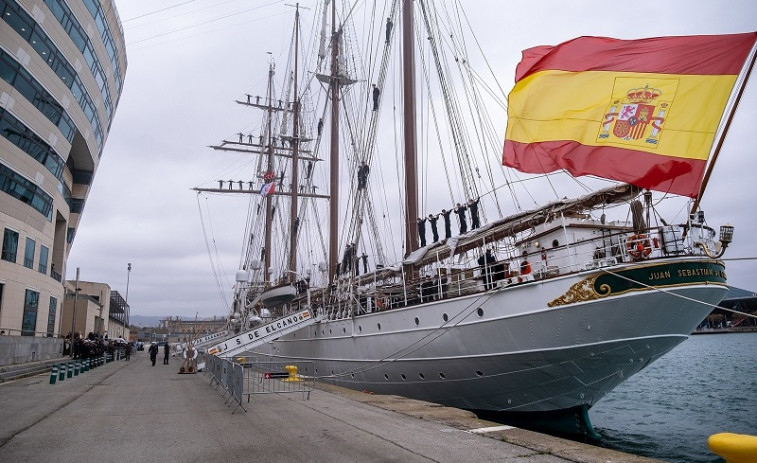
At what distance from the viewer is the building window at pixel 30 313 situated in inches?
1109

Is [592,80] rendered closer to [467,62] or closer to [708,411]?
[467,62]

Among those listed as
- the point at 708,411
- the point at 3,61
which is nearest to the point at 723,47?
the point at 708,411

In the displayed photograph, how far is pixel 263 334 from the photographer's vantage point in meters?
20.4

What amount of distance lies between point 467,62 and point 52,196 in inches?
1049

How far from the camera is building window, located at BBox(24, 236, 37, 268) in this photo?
2814 cm

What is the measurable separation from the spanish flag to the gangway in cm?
1300

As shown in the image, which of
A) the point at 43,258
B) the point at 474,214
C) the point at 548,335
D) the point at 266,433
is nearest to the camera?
the point at 266,433

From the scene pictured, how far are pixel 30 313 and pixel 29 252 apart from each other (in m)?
→ 3.55

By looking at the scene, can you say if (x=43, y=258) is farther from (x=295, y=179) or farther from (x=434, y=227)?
(x=434, y=227)

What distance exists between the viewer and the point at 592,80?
9820mm

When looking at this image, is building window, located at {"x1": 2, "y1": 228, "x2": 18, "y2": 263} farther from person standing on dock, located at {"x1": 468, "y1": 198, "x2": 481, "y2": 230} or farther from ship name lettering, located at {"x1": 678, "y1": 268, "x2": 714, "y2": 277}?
ship name lettering, located at {"x1": 678, "y1": 268, "x2": 714, "y2": 277}

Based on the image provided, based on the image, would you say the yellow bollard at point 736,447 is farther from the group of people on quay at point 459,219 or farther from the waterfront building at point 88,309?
the waterfront building at point 88,309

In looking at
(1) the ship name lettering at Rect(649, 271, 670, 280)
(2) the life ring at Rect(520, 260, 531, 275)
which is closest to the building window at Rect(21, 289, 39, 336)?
(2) the life ring at Rect(520, 260, 531, 275)

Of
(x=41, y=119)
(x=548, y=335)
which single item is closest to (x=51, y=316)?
(x=41, y=119)
